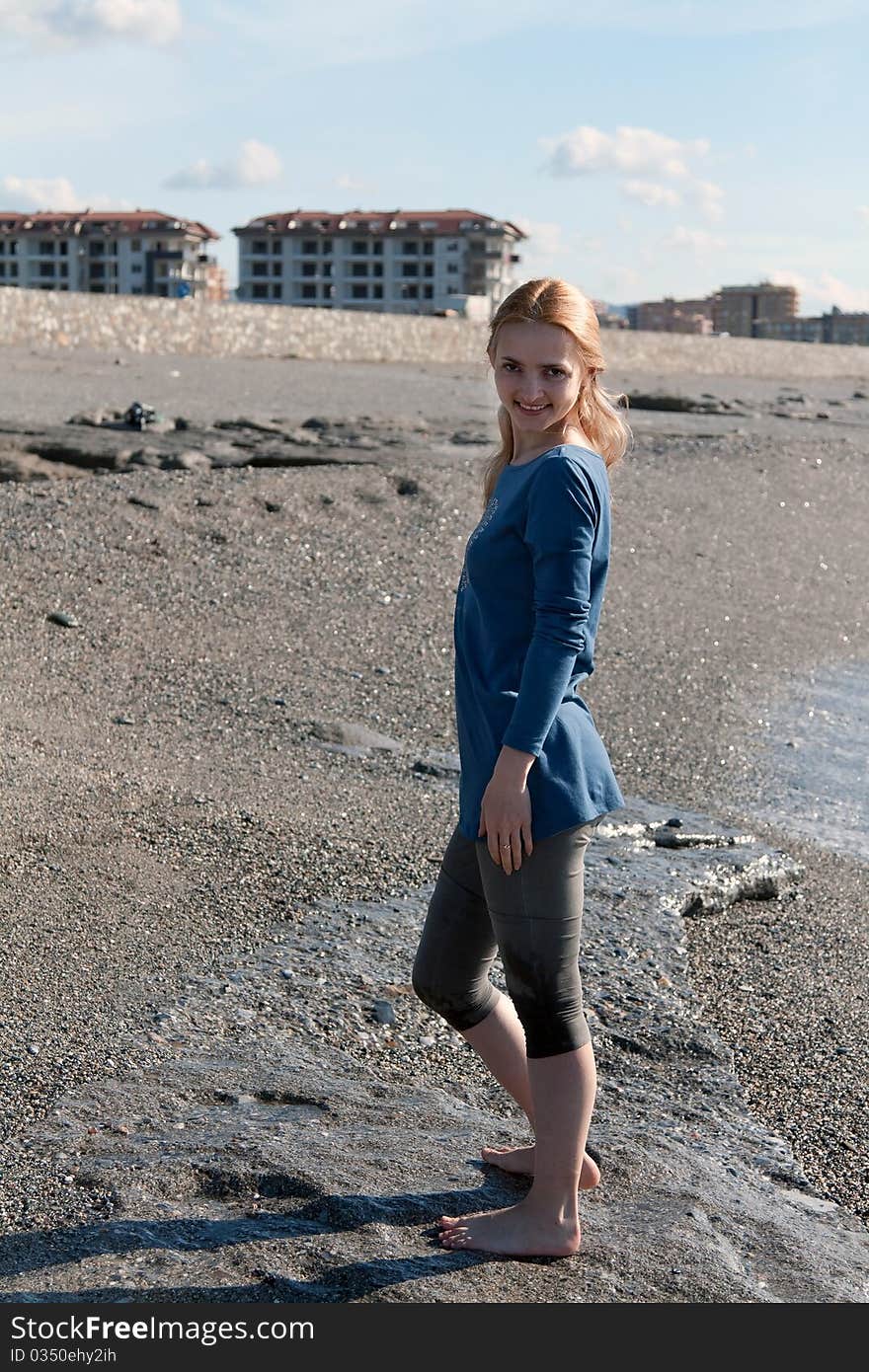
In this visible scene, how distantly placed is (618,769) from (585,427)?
4027 millimetres

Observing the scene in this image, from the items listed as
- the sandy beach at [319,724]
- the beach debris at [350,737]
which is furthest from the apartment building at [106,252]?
the beach debris at [350,737]

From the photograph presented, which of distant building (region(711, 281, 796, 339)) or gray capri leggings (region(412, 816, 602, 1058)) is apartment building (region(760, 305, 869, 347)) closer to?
distant building (region(711, 281, 796, 339))

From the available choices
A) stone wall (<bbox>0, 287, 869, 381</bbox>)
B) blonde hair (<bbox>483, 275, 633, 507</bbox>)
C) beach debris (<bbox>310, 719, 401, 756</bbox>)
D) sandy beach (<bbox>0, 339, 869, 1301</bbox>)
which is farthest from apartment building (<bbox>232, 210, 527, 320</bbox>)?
blonde hair (<bbox>483, 275, 633, 507</bbox>)

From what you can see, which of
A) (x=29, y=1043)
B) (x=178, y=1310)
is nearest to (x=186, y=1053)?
(x=29, y=1043)

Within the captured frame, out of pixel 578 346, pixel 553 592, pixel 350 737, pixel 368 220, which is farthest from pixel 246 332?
pixel 368 220

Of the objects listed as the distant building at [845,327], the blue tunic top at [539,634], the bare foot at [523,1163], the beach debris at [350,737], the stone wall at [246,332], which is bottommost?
the bare foot at [523,1163]

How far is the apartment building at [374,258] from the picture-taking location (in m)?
89.4

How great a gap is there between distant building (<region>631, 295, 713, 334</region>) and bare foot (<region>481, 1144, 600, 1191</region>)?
4140 inches

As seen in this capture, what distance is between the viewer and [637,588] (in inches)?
388

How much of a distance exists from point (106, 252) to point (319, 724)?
93011 millimetres

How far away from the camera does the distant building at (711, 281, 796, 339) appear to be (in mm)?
110512

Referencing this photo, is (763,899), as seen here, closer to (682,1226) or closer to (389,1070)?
(389,1070)

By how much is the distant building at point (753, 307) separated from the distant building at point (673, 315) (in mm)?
1645

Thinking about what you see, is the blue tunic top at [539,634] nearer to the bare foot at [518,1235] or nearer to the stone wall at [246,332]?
the bare foot at [518,1235]
